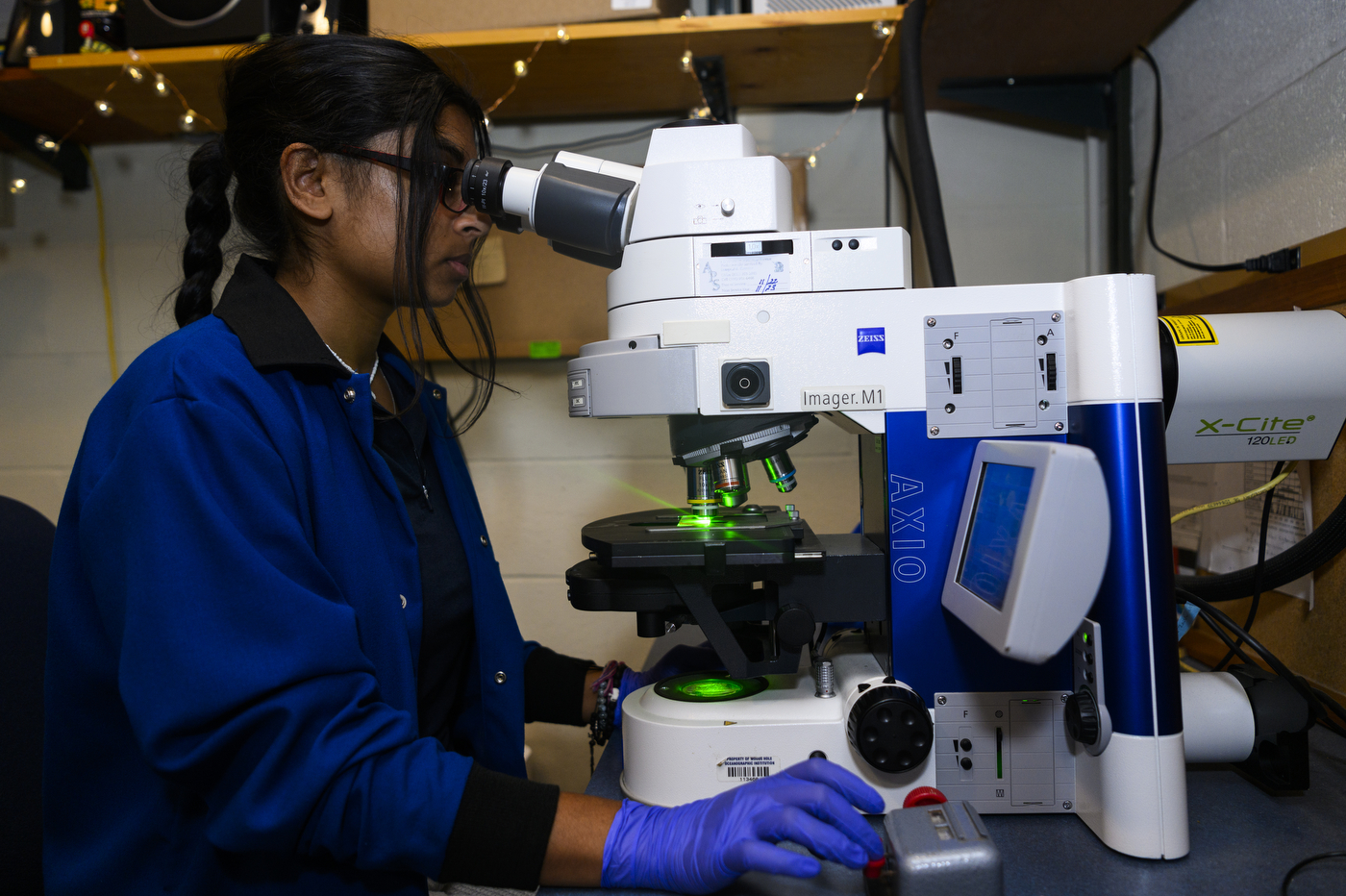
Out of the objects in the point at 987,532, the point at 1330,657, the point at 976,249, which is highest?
the point at 976,249

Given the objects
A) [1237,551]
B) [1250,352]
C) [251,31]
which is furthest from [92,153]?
[1237,551]

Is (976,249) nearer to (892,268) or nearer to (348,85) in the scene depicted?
(892,268)

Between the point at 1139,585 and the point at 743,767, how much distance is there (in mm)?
404

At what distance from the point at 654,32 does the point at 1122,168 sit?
0.99 m

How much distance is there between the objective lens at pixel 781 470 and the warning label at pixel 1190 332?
43 cm

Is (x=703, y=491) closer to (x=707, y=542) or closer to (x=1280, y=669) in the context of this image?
(x=707, y=542)

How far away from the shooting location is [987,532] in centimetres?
68

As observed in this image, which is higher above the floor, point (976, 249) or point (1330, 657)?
point (976, 249)

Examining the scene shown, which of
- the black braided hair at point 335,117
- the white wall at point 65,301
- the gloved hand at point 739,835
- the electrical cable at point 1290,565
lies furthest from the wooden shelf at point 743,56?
the gloved hand at point 739,835

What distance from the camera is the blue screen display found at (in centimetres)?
61

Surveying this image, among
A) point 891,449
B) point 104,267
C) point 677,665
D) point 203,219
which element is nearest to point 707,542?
point 891,449

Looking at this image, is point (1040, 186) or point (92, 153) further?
point (92, 153)

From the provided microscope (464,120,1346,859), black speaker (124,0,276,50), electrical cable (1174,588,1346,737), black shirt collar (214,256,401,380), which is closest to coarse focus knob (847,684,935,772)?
microscope (464,120,1346,859)

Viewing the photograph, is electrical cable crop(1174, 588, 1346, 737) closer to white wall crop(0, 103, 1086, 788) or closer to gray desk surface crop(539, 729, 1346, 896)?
→ gray desk surface crop(539, 729, 1346, 896)
